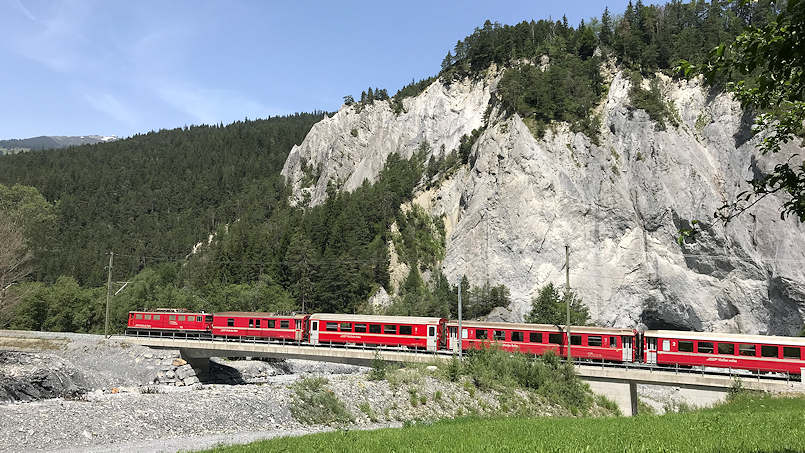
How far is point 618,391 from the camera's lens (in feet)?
117

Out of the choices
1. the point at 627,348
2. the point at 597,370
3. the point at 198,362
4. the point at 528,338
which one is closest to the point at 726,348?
the point at 627,348

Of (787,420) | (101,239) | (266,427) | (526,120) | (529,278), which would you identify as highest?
(526,120)

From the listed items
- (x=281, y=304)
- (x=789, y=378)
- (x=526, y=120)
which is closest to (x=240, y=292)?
(x=281, y=304)

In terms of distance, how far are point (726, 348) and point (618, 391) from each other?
24.8 ft

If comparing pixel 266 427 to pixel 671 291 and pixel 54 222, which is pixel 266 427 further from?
pixel 54 222

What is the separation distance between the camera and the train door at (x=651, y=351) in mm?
36875

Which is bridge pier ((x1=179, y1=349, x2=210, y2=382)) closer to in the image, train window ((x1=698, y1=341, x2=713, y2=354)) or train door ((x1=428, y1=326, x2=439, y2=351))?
train door ((x1=428, y1=326, x2=439, y2=351))

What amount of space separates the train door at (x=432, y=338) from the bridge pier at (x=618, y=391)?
38.5 feet

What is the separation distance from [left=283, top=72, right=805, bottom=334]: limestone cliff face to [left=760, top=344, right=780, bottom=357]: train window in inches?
1336

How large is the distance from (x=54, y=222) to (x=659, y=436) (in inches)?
5578

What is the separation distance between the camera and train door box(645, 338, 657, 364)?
3688 cm

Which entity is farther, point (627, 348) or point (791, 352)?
point (627, 348)

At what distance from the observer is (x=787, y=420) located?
1438 cm

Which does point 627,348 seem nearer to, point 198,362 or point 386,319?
point 386,319
